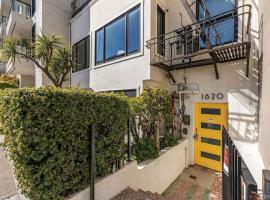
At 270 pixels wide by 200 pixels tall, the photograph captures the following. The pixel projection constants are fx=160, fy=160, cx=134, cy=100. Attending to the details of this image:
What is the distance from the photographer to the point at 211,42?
653cm

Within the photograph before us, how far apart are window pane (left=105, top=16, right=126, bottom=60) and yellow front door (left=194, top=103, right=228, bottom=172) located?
444cm

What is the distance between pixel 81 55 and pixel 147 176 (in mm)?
9174

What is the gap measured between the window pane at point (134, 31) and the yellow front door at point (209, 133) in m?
3.74

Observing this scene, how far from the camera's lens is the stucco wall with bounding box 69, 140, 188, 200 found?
10.9 feet

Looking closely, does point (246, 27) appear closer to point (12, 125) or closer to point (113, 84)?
point (113, 84)

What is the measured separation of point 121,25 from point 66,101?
615cm

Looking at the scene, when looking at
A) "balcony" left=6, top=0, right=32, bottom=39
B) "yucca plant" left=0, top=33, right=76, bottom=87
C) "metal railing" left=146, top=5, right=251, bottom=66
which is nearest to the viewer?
"metal railing" left=146, top=5, right=251, bottom=66

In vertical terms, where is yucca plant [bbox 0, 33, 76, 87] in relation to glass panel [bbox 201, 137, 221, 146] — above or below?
above

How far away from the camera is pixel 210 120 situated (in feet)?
21.7

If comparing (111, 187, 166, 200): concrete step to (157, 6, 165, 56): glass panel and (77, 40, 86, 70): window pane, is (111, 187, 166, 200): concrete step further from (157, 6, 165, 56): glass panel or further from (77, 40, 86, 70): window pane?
(77, 40, 86, 70): window pane

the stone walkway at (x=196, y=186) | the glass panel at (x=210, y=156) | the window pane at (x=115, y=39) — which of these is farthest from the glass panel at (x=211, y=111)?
the window pane at (x=115, y=39)

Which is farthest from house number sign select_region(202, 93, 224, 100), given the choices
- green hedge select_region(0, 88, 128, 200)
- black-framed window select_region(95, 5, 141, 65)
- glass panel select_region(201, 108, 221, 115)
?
green hedge select_region(0, 88, 128, 200)

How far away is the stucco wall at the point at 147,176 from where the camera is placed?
3.33 metres

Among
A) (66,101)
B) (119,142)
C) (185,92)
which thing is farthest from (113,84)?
(66,101)
